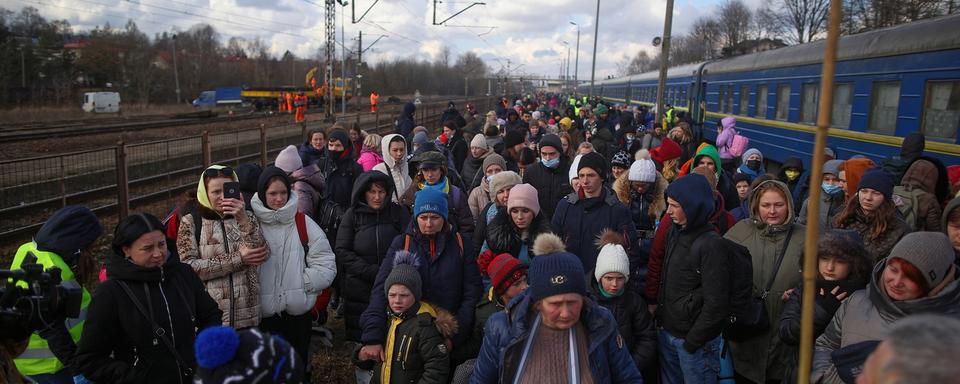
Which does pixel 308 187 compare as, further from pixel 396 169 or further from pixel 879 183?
pixel 879 183

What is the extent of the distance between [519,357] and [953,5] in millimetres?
29757

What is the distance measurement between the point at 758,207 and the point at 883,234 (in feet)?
2.89

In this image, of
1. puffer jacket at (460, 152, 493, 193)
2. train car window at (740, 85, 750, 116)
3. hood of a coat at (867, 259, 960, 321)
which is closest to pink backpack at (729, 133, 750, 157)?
puffer jacket at (460, 152, 493, 193)

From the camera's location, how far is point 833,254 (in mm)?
3227

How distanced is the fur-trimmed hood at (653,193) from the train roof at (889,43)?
505 centimetres

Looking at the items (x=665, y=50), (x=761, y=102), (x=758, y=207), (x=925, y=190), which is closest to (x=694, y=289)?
(x=758, y=207)

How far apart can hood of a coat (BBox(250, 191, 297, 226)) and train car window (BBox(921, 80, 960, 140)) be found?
26.7 ft

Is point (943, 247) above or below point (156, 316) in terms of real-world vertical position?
above

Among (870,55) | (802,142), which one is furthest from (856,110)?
(802,142)

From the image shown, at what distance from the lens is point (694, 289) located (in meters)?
3.45

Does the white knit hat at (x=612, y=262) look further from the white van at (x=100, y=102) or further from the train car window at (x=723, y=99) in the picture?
the white van at (x=100, y=102)

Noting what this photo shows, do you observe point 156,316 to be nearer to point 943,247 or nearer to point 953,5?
point 943,247

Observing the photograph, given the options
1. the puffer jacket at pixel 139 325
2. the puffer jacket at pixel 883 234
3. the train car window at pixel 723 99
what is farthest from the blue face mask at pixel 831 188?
the train car window at pixel 723 99

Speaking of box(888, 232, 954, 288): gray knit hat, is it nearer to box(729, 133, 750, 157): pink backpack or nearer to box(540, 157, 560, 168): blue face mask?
box(540, 157, 560, 168): blue face mask
